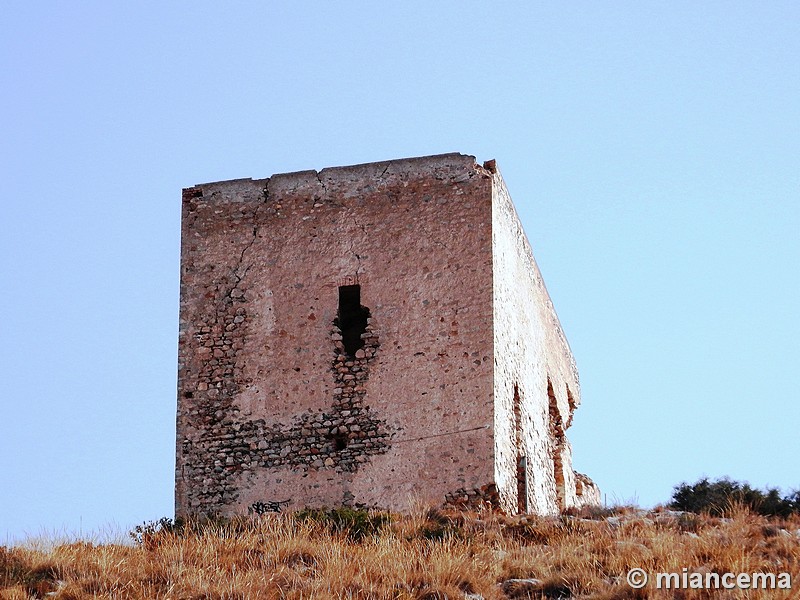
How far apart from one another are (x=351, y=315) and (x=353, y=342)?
43 centimetres

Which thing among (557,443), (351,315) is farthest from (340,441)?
(557,443)

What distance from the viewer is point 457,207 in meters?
20.5

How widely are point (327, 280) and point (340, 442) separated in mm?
2101

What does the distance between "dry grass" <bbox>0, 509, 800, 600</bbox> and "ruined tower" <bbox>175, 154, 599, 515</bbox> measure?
5.88ft

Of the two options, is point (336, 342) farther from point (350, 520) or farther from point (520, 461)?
point (350, 520)

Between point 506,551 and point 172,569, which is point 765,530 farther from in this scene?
point 172,569

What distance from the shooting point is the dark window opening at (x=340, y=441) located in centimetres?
1992

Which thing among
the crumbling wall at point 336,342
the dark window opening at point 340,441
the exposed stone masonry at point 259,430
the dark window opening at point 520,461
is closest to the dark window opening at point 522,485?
the dark window opening at point 520,461

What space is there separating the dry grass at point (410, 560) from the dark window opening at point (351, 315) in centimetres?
314

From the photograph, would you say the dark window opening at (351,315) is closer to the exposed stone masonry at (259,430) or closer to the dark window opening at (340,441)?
the exposed stone masonry at (259,430)

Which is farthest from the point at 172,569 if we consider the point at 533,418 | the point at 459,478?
the point at 533,418

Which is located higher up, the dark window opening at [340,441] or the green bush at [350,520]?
the dark window opening at [340,441]

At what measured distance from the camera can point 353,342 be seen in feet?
67.0

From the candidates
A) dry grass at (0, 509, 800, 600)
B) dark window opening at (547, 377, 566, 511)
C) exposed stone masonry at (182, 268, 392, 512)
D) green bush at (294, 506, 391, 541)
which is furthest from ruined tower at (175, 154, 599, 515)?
dark window opening at (547, 377, 566, 511)
